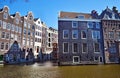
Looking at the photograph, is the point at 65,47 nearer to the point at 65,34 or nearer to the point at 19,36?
the point at 65,34

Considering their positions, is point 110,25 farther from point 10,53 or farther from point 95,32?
point 10,53

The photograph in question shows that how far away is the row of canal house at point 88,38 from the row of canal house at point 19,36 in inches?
614

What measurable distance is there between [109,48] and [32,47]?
26.9 meters

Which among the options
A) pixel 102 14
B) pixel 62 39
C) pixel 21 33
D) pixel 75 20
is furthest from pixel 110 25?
pixel 21 33

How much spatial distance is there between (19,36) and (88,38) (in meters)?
22.0

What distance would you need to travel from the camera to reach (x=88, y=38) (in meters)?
36.5

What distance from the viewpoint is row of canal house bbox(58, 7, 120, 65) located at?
35156 millimetres

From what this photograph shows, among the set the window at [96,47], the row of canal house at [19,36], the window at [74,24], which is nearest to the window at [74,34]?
the window at [74,24]

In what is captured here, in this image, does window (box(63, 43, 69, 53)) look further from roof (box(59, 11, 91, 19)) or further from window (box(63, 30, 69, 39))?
roof (box(59, 11, 91, 19))

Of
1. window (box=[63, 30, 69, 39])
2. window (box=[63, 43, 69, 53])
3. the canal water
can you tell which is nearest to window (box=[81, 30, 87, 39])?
window (box=[63, 30, 69, 39])

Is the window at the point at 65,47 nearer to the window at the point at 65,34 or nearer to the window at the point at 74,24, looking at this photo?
the window at the point at 65,34

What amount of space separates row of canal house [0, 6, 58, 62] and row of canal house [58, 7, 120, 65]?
1560 centimetres

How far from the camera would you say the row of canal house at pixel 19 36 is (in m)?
40.8

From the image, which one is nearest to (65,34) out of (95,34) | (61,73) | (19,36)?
(95,34)
